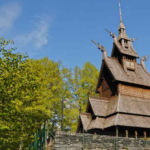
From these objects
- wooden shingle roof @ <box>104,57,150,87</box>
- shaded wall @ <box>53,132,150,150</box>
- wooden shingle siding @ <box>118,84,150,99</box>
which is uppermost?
wooden shingle roof @ <box>104,57,150,87</box>

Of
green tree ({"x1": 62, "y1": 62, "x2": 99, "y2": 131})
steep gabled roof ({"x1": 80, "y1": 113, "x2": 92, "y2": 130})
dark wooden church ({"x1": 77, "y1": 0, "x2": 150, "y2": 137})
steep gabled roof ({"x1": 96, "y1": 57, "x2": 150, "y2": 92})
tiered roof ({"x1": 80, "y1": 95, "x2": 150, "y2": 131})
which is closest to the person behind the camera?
tiered roof ({"x1": 80, "y1": 95, "x2": 150, "y2": 131})

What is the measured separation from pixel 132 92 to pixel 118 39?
907 cm

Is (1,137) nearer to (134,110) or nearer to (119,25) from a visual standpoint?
(134,110)

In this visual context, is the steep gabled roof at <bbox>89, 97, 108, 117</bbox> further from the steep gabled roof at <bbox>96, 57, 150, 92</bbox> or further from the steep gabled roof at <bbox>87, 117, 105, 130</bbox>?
the steep gabled roof at <bbox>96, 57, 150, 92</bbox>

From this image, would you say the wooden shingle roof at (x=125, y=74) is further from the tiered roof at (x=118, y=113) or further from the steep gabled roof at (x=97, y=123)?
the steep gabled roof at (x=97, y=123)

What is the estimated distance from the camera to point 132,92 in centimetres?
2520

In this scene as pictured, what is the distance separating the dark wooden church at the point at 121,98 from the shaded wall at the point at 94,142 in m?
4.37

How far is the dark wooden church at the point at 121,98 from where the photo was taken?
21.5 meters

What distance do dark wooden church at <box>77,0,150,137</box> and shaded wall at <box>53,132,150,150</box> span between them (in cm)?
437

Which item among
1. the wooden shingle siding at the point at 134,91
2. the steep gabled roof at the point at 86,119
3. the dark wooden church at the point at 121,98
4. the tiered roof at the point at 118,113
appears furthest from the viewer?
the wooden shingle siding at the point at 134,91

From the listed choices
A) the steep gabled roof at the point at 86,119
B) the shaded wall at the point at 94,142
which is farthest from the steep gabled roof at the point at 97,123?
the shaded wall at the point at 94,142

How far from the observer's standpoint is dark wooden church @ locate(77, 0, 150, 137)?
21.5 meters

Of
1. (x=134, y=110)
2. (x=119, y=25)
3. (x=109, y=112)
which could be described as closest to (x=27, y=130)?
(x=109, y=112)

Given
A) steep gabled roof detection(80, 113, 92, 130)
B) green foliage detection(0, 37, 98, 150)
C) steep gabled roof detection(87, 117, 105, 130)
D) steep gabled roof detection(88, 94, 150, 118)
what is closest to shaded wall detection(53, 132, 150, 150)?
green foliage detection(0, 37, 98, 150)
